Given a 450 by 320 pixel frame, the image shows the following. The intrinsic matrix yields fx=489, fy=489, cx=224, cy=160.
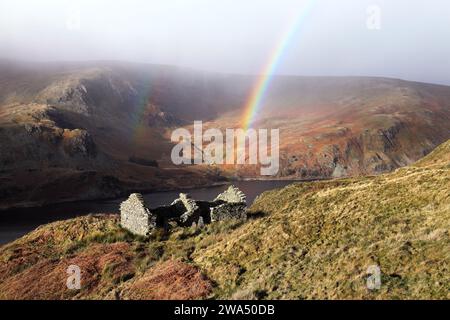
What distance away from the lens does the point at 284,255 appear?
25766 mm

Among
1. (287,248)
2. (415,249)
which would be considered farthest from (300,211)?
(415,249)

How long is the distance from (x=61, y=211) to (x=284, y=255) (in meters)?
120

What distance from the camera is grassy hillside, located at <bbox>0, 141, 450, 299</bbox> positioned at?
21156mm

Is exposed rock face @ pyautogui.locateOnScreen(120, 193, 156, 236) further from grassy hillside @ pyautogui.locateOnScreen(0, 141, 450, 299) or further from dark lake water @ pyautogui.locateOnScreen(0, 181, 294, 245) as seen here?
dark lake water @ pyautogui.locateOnScreen(0, 181, 294, 245)

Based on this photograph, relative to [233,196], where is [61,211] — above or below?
below

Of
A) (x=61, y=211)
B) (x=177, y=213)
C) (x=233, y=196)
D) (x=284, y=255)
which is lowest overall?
(x=61, y=211)

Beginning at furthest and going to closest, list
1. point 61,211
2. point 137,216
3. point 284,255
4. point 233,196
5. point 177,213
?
point 61,211
point 233,196
point 177,213
point 137,216
point 284,255

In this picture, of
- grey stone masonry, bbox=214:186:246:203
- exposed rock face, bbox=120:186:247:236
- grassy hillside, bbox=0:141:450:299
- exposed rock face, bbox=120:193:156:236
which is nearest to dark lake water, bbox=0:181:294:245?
grey stone masonry, bbox=214:186:246:203

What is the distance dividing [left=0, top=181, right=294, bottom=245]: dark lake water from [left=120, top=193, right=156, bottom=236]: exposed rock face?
64.0m

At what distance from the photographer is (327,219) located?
29469mm

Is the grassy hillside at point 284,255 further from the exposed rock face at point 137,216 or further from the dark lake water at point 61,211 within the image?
the dark lake water at point 61,211

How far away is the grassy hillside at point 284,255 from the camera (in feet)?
69.4

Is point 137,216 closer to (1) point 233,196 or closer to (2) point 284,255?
(1) point 233,196

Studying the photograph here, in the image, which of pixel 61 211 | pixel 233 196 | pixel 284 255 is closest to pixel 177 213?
pixel 233 196
